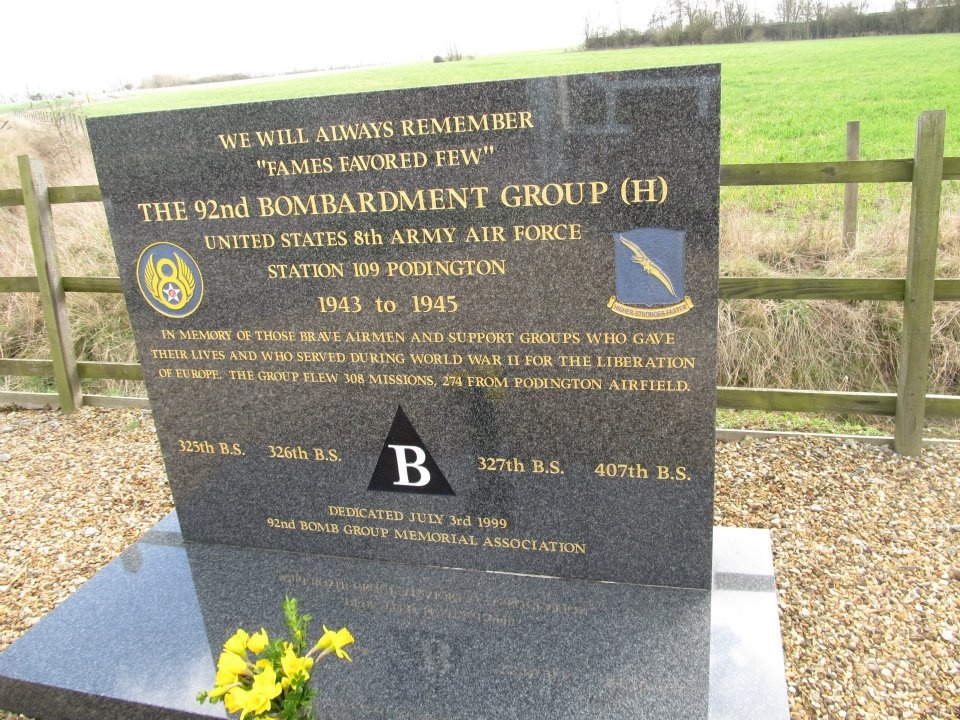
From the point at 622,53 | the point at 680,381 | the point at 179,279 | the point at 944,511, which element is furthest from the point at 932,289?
the point at 622,53

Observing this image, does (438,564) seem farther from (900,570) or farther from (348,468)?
(900,570)

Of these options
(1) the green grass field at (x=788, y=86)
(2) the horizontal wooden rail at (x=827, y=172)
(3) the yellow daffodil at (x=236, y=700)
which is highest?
(1) the green grass field at (x=788, y=86)

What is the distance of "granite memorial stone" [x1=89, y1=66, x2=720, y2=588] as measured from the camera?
2510 millimetres

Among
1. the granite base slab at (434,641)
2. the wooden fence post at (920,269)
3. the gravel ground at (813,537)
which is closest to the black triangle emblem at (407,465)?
the granite base slab at (434,641)

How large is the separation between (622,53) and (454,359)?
15.6 m

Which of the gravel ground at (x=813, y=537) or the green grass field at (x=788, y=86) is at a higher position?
the green grass field at (x=788, y=86)

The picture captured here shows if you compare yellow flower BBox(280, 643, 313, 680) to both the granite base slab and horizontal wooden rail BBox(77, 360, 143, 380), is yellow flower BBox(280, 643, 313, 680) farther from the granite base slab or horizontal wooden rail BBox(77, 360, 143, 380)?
horizontal wooden rail BBox(77, 360, 143, 380)

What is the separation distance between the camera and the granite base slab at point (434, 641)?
7.82 ft

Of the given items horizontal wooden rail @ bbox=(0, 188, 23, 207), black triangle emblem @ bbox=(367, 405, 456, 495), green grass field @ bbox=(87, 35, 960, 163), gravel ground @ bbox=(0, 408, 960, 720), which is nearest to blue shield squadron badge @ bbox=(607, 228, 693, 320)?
black triangle emblem @ bbox=(367, 405, 456, 495)

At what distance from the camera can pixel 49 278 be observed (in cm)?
563

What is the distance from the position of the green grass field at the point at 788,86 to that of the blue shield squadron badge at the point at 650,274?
8.19m

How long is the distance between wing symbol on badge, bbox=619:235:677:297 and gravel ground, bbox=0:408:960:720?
5.15 ft

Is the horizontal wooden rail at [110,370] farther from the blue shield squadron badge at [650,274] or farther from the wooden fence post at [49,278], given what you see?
the blue shield squadron badge at [650,274]

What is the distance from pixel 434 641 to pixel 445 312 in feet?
3.93
